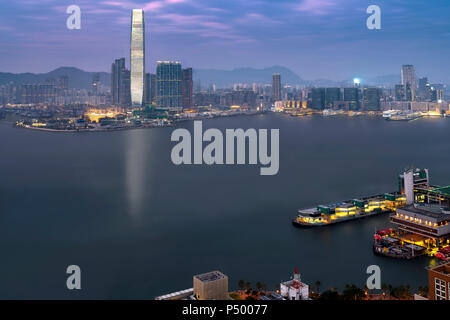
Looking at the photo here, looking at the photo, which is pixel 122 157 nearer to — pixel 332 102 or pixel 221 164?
pixel 221 164

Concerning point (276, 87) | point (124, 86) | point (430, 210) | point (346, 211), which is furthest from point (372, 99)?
point (430, 210)

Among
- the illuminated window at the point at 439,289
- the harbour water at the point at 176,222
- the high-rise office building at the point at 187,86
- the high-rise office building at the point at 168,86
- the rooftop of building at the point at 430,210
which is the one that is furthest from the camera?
the high-rise office building at the point at 187,86

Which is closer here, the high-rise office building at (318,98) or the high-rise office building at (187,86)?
the high-rise office building at (318,98)

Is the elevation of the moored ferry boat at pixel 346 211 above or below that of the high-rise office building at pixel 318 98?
below

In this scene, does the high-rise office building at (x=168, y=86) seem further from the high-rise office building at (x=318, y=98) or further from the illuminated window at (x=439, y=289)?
the illuminated window at (x=439, y=289)

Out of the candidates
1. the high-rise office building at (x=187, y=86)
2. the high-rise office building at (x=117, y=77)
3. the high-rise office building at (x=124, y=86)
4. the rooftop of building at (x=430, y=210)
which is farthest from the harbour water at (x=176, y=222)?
the high-rise office building at (x=117, y=77)

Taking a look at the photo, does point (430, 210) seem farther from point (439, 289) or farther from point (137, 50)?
point (137, 50)

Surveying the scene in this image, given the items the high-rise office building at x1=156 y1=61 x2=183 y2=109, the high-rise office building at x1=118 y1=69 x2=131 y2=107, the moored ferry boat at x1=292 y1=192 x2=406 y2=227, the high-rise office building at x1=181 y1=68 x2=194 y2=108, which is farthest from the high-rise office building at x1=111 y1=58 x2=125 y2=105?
the moored ferry boat at x1=292 y1=192 x2=406 y2=227
